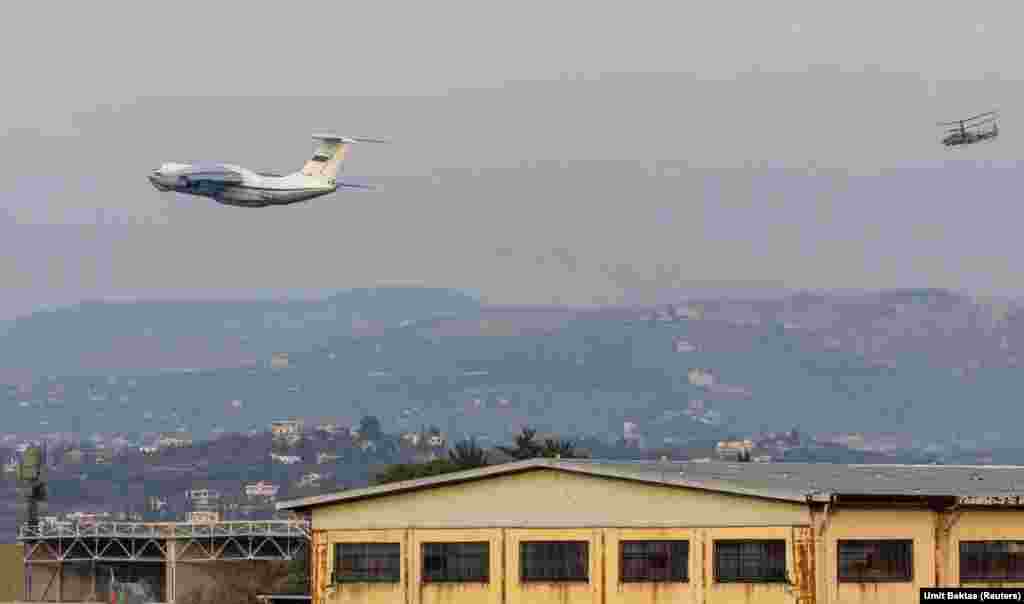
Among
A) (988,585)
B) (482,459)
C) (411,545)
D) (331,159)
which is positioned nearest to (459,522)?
(411,545)

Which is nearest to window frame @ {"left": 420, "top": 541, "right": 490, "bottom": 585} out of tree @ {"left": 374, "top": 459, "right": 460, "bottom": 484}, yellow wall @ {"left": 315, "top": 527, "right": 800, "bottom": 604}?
yellow wall @ {"left": 315, "top": 527, "right": 800, "bottom": 604}

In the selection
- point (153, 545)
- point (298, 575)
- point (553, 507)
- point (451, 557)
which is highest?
point (153, 545)

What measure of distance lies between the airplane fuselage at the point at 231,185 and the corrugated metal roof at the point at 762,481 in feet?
191

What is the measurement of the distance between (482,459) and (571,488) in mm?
113677

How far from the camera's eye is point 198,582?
14612 centimetres

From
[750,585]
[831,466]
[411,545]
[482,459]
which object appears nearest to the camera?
[750,585]

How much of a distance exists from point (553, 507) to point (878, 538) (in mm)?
9459

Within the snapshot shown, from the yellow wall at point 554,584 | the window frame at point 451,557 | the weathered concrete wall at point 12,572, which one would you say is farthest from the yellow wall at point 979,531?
the weathered concrete wall at point 12,572

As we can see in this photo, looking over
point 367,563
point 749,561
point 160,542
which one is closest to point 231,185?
point 160,542

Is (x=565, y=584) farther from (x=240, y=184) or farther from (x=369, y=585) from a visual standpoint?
(x=240, y=184)

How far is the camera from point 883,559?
69.9 meters

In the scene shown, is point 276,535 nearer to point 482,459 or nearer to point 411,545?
point 482,459

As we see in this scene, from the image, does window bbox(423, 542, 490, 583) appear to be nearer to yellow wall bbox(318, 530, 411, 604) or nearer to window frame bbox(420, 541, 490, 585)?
window frame bbox(420, 541, 490, 585)

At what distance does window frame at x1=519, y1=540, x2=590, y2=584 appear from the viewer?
7212cm
